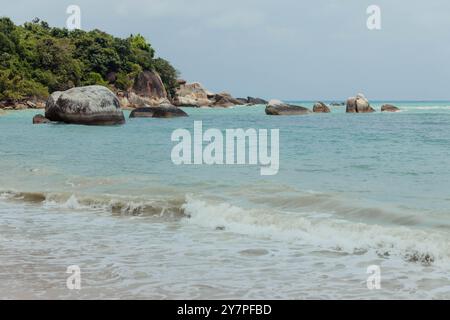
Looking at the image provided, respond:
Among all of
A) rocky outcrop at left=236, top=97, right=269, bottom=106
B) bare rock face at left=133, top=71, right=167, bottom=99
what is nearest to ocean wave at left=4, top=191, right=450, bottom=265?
bare rock face at left=133, top=71, right=167, bottom=99

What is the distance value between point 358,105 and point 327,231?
41989 mm

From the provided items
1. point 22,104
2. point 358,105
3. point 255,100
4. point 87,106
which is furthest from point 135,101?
point 87,106

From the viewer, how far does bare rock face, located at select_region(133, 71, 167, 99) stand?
6241cm

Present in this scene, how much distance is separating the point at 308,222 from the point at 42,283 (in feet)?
10.2

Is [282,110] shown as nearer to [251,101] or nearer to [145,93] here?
[145,93]

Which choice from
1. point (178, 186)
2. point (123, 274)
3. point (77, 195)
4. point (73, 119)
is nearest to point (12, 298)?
point (123, 274)

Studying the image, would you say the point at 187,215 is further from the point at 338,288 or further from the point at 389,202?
the point at 338,288

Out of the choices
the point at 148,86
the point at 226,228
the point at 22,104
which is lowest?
the point at 226,228

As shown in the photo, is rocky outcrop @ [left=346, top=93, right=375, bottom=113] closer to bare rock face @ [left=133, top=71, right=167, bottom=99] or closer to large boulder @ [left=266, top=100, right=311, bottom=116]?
large boulder @ [left=266, top=100, right=311, bottom=116]

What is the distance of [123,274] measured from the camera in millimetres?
4660

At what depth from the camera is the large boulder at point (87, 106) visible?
87.6 ft

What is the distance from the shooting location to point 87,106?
87.7ft

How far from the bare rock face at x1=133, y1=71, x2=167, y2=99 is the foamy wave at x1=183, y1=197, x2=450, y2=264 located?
5550 centimetres
